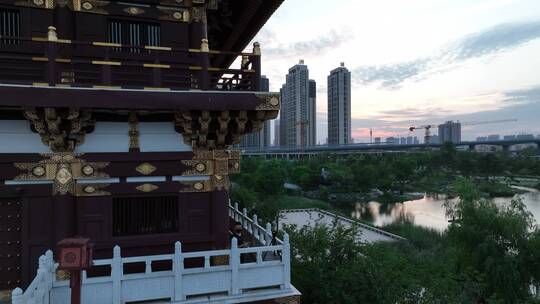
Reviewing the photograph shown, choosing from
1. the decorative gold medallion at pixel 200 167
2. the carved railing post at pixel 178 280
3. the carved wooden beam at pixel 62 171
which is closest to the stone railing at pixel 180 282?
the carved railing post at pixel 178 280

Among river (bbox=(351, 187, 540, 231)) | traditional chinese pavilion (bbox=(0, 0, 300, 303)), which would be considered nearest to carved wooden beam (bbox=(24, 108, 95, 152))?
traditional chinese pavilion (bbox=(0, 0, 300, 303))

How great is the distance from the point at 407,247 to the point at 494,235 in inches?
316

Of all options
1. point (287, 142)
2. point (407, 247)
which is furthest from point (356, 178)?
point (287, 142)

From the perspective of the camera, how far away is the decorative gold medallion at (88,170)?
759 centimetres

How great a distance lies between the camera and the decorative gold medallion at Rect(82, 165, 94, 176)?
7.59 meters

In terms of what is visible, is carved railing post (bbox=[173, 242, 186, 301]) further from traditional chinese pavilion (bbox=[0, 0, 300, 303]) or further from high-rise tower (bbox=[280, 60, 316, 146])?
high-rise tower (bbox=[280, 60, 316, 146])

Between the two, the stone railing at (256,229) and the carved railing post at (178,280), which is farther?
the stone railing at (256,229)

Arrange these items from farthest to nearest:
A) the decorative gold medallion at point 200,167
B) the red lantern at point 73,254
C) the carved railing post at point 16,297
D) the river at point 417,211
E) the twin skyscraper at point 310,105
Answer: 1. the twin skyscraper at point 310,105
2. the river at point 417,211
3. the decorative gold medallion at point 200,167
4. the red lantern at point 73,254
5. the carved railing post at point 16,297

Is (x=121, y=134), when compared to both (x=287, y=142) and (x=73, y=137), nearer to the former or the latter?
(x=73, y=137)

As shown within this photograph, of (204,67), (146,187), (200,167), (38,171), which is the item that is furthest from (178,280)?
(204,67)

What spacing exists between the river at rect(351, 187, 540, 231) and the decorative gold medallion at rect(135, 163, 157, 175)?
41.6 m

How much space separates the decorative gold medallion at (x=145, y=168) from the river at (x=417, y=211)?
41594 mm

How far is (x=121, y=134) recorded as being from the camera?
793 cm

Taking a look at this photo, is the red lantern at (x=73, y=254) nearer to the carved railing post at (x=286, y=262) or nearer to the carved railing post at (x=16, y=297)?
the carved railing post at (x=16, y=297)
